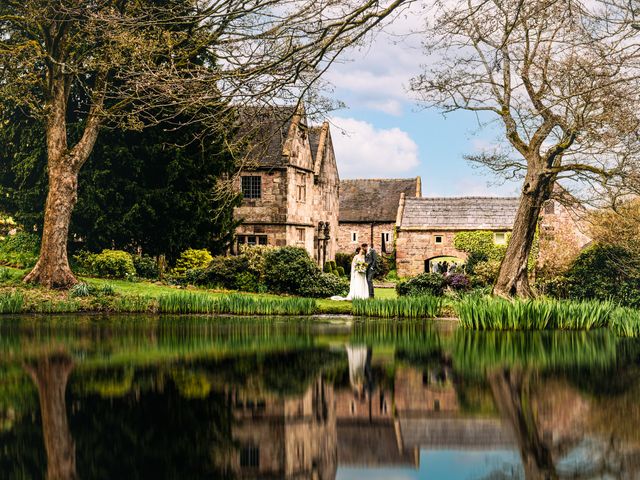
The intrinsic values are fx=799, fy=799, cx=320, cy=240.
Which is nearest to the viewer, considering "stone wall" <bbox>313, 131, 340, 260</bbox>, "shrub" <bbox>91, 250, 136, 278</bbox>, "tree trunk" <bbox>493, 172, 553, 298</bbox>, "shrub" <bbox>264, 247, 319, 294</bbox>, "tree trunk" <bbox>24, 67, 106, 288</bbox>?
"tree trunk" <bbox>493, 172, 553, 298</bbox>

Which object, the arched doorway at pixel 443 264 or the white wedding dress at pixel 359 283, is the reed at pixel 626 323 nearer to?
the white wedding dress at pixel 359 283

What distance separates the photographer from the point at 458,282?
2708 centimetres

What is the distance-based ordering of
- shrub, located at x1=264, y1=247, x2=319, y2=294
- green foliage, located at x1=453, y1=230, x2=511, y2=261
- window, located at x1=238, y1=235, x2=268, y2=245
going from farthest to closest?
green foliage, located at x1=453, y1=230, x2=511, y2=261, window, located at x1=238, y1=235, x2=268, y2=245, shrub, located at x1=264, y1=247, x2=319, y2=294

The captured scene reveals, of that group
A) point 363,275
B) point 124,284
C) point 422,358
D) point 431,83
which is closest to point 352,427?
point 422,358

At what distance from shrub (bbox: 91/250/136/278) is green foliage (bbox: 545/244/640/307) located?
50.3 feet

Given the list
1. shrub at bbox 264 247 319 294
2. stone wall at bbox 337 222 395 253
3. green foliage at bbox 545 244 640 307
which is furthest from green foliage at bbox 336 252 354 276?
green foliage at bbox 545 244 640 307

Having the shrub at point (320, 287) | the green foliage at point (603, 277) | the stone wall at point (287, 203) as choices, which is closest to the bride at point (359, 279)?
the shrub at point (320, 287)

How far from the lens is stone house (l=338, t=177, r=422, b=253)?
61031mm

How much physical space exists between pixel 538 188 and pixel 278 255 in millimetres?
9929

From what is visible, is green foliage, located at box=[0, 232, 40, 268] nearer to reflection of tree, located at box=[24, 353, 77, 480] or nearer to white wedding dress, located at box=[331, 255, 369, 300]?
white wedding dress, located at box=[331, 255, 369, 300]

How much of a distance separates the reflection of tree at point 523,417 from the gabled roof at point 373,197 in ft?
164

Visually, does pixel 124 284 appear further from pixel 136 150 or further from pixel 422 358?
pixel 422 358

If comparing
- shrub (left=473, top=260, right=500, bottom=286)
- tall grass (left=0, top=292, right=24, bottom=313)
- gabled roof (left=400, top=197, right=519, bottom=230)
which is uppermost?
gabled roof (left=400, top=197, right=519, bottom=230)

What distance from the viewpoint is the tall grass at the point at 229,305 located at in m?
21.5
